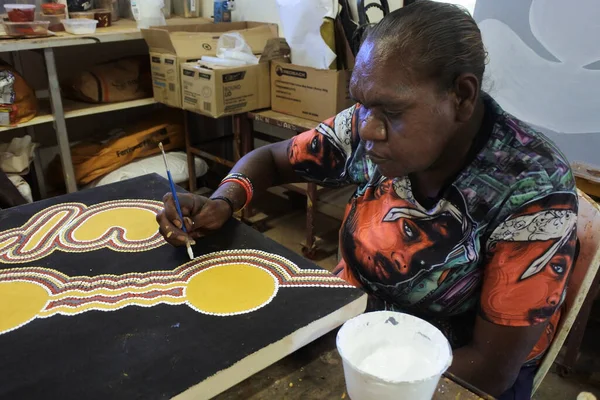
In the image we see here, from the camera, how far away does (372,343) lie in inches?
25.5

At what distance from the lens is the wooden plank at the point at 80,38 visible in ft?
6.84

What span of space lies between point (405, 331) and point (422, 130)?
33 centimetres

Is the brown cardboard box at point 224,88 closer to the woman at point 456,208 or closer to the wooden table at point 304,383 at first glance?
the woman at point 456,208

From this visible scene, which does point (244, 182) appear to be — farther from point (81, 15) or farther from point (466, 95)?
point (81, 15)

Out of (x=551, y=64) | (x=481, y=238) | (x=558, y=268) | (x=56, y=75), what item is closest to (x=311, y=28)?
(x=551, y=64)

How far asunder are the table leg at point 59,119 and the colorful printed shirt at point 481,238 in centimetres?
178

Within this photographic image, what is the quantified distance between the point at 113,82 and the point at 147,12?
1.33 feet

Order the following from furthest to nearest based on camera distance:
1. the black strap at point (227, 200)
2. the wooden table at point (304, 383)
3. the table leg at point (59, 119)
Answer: the table leg at point (59, 119) → the black strap at point (227, 200) → the wooden table at point (304, 383)

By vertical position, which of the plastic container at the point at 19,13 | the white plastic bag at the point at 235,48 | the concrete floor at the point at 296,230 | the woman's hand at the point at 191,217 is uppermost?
the plastic container at the point at 19,13

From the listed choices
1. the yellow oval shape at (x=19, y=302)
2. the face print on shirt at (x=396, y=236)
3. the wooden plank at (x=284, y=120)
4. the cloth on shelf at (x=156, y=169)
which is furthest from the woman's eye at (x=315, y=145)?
the cloth on shelf at (x=156, y=169)

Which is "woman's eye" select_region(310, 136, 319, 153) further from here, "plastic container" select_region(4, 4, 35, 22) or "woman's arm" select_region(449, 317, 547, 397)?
"plastic container" select_region(4, 4, 35, 22)

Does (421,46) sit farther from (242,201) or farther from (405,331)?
(242,201)

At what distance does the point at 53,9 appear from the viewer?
2.39m

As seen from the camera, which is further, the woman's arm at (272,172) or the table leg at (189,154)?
the table leg at (189,154)
